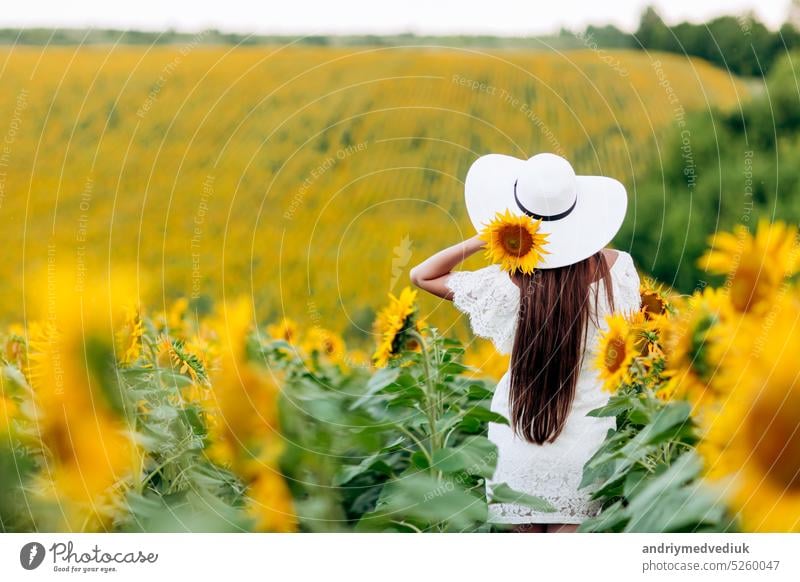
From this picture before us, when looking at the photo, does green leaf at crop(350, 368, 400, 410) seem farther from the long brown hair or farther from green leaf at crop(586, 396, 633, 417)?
green leaf at crop(586, 396, 633, 417)

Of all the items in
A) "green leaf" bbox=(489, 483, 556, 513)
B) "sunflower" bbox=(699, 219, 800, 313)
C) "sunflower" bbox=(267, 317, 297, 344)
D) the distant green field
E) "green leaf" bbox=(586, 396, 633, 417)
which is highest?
the distant green field

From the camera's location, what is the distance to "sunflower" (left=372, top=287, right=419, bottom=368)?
180cm

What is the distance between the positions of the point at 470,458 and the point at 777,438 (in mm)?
Answer: 628

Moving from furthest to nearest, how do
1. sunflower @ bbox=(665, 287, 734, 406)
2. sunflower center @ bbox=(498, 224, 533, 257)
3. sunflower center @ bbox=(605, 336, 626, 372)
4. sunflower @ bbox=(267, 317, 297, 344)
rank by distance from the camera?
sunflower @ bbox=(267, 317, 297, 344), sunflower center @ bbox=(498, 224, 533, 257), sunflower center @ bbox=(605, 336, 626, 372), sunflower @ bbox=(665, 287, 734, 406)

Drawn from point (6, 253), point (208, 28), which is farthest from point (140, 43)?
point (6, 253)

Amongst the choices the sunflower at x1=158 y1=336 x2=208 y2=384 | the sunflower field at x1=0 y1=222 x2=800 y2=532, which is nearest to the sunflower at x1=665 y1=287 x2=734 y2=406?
the sunflower field at x1=0 y1=222 x2=800 y2=532

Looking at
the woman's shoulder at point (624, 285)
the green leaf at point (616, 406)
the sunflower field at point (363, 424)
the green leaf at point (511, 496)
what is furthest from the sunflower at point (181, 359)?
the woman's shoulder at point (624, 285)

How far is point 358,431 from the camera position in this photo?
62.2 inches

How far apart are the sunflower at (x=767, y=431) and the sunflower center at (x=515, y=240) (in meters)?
0.74

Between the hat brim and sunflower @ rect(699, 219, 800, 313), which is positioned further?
the hat brim

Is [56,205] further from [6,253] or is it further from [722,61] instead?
[722,61]

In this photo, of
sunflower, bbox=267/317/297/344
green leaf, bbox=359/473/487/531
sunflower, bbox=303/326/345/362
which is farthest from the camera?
sunflower, bbox=303/326/345/362

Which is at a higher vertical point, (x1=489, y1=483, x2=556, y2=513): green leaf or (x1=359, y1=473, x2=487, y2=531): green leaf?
Answer: (x1=359, y1=473, x2=487, y2=531): green leaf
